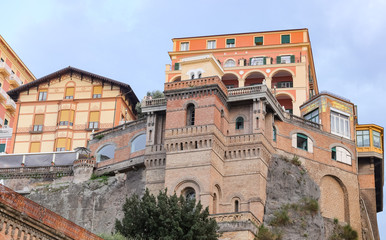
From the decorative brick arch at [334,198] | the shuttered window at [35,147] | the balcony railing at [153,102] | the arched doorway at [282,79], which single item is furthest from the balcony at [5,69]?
the decorative brick arch at [334,198]

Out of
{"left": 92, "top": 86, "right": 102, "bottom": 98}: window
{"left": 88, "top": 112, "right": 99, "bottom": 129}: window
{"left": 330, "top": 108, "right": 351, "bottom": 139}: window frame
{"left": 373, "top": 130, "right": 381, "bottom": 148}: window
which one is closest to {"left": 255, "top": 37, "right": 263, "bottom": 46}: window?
{"left": 330, "top": 108, "right": 351, "bottom": 139}: window frame

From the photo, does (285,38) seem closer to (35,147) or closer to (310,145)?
(310,145)

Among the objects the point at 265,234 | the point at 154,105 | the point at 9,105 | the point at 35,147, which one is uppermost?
the point at 9,105

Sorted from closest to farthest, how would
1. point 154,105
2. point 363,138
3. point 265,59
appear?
1. point 154,105
2. point 363,138
3. point 265,59

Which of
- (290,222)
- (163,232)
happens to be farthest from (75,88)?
(163,232)

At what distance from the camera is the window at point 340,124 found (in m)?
59.7

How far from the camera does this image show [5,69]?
85000mm

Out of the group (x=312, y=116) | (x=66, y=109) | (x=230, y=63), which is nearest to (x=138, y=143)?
(x=312, y=116)

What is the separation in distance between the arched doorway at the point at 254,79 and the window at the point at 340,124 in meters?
13.3

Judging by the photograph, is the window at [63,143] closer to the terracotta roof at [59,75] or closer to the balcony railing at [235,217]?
the terracotta roof at [59,75]

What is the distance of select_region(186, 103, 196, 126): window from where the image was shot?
53.1 meters

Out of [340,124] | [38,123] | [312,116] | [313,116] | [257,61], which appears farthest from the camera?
[38,123]

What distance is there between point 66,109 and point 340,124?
27.9m

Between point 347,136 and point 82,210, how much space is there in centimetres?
2219
